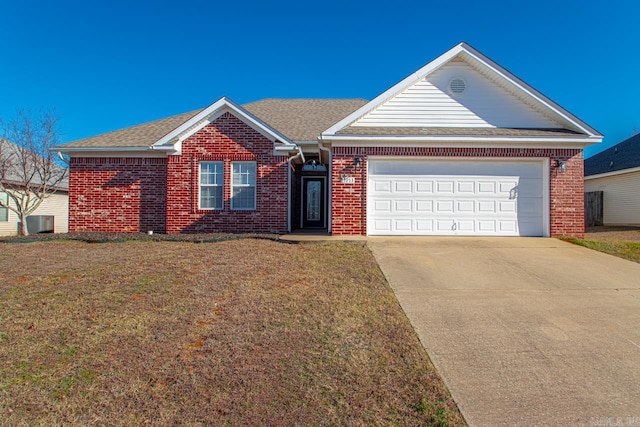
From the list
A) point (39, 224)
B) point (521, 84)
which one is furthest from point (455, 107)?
point (39, 224)

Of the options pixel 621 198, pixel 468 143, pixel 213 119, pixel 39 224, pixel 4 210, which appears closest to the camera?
pixel 468 143

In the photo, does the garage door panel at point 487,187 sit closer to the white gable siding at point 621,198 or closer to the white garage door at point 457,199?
the white garage door at point 457,199

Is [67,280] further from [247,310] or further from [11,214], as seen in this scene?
[11,214]

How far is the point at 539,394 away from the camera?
3.18 metres

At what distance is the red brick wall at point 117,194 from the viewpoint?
42.0 feet

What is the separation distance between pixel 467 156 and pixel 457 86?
89.4 inches

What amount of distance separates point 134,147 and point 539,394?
12773 mm

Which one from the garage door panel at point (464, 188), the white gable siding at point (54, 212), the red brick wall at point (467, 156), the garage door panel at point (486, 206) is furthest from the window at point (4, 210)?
the garage door panel at point (486, 206)

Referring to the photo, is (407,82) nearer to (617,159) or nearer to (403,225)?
(403,225)

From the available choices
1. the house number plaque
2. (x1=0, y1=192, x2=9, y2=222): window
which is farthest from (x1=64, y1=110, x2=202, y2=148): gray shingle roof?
(x1=0, y1=192, x2=9, y2=222): window

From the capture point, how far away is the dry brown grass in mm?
2863

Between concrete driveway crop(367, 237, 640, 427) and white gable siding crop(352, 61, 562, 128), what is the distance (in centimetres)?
455

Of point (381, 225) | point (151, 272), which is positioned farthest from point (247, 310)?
point (381, 225)

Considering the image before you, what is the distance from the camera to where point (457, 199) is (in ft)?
35.9
